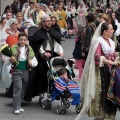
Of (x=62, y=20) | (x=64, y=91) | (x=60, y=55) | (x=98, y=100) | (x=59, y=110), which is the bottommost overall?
(x=59, y=110)

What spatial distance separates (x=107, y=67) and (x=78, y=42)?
5237 millimetres

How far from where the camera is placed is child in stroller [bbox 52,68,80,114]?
9883 mm

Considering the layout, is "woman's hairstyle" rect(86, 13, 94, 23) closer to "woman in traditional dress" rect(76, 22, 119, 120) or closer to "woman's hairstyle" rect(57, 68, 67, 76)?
"woman's hairstyle" rect(57, 68, 67, 76)

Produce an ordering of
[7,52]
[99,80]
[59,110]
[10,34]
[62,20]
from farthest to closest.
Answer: [62,20]
[10,34]
[59,110]
[7,52]
[99,80]

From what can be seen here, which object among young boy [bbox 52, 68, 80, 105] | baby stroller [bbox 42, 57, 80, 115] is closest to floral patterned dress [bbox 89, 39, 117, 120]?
young boy [bbox 52, 68, 80, 105]

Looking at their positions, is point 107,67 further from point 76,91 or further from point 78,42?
point 78,42

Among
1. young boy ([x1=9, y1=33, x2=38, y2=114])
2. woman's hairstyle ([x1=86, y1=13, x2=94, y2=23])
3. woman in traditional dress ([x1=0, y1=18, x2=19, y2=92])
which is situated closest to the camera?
young boy ([x1=9, y1=33, x2=38, y2=114])

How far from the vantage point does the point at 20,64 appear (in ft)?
33.2

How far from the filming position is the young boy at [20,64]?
10047 mm

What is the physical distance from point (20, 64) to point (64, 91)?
2.97 feet

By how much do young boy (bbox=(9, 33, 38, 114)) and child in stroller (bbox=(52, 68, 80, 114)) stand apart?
52 cm

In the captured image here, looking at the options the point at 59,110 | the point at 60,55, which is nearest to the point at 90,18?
the point at 60,55

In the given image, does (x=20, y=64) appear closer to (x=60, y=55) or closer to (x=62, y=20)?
(x=60, y=55)

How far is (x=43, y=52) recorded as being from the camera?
414 inches
